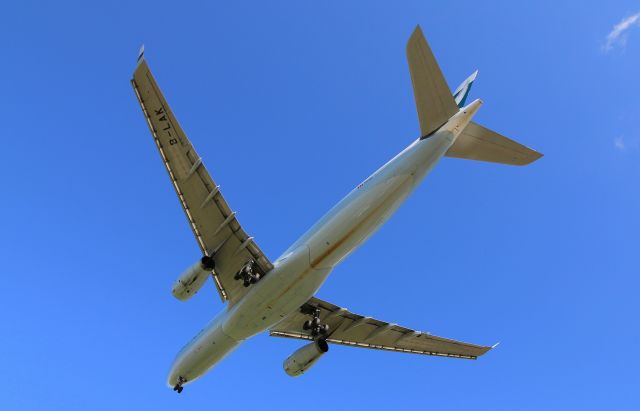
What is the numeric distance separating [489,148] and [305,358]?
34.9 ft

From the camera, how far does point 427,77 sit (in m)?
17.6

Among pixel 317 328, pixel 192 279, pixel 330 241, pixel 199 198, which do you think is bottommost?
pixel 317 328

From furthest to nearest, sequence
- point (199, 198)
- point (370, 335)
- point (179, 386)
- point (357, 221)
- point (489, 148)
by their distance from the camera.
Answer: point (370, 335) < point (179, 386) < point (489, 148) < point (199, 198) < point (357, 221)

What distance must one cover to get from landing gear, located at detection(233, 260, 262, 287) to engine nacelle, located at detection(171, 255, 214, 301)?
3.49ft

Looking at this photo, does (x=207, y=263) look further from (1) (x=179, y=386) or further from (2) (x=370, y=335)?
(2) (x=370, y=335)

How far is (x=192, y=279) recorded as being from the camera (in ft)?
64.2

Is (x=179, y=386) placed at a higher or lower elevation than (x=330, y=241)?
higher

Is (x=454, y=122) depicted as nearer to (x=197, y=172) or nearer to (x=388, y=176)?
(x=388, y=176)

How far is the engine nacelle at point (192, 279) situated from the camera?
1959 centimetres

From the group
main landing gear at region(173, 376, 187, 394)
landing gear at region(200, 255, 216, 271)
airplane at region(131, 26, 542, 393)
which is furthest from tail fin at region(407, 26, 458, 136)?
main landing gear at region(173, 376, 187, 394)

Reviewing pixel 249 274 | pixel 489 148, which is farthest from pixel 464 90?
pixel 249 274

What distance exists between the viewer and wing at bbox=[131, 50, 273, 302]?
58.0 feet

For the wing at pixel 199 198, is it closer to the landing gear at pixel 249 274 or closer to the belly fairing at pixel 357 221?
the landing gear at pixel 249 274

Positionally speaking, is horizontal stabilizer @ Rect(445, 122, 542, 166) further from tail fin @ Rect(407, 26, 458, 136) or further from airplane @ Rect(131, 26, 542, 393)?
A: tail fin @ Rect(407, 26, 458, 136)
